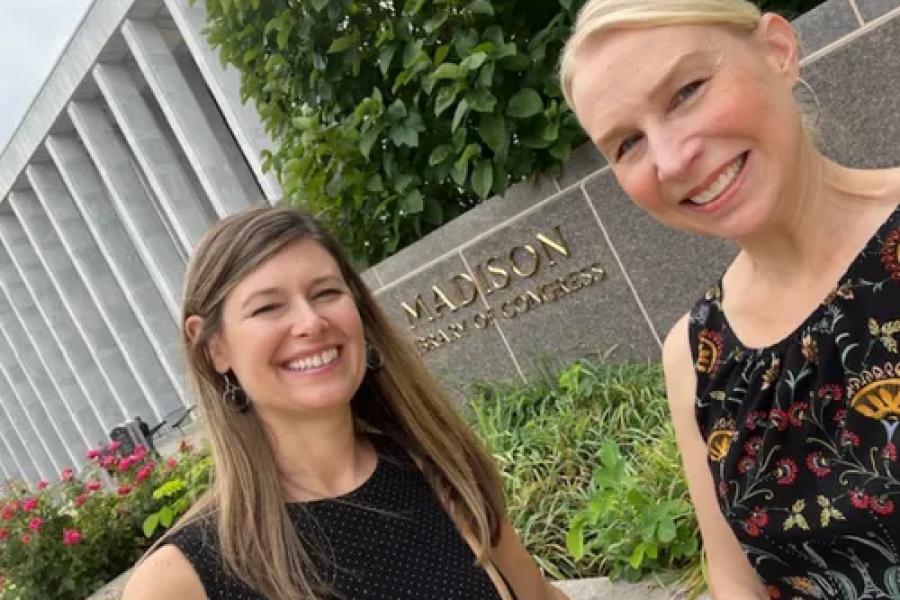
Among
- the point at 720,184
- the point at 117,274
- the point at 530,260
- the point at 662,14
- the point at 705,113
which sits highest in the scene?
the point at 117,274

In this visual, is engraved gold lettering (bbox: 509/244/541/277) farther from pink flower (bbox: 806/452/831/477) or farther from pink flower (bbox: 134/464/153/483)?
pink flower (bbox: 134/464/153/483)

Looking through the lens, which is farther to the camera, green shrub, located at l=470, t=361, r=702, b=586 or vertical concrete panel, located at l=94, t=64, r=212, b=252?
vertical concrete panel, located at l=94, t=64, r=212, b=252

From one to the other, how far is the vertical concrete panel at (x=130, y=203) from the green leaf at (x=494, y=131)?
58.3ft

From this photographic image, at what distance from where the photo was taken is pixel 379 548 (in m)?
2.09

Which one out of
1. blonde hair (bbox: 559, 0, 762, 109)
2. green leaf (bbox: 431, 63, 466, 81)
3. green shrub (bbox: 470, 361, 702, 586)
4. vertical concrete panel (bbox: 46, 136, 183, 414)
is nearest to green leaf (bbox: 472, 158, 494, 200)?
green leaf (bbox: 431, 63, 466, 81)

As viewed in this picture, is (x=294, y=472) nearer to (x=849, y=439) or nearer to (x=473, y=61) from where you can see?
(x=849, y=439)

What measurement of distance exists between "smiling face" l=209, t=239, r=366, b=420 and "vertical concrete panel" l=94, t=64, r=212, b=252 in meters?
18.5

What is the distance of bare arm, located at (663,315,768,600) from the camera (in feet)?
5.70

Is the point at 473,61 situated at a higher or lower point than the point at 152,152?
lower

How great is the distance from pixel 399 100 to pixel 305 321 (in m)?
3.23

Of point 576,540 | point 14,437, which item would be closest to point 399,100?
point 576,540

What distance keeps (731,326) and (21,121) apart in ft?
82.9

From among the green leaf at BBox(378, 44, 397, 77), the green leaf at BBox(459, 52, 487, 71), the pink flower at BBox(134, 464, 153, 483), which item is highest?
the green leaf at BBox(378, 44, 397, 77)

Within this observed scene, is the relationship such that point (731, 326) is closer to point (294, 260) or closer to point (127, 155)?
point (294, 260)
